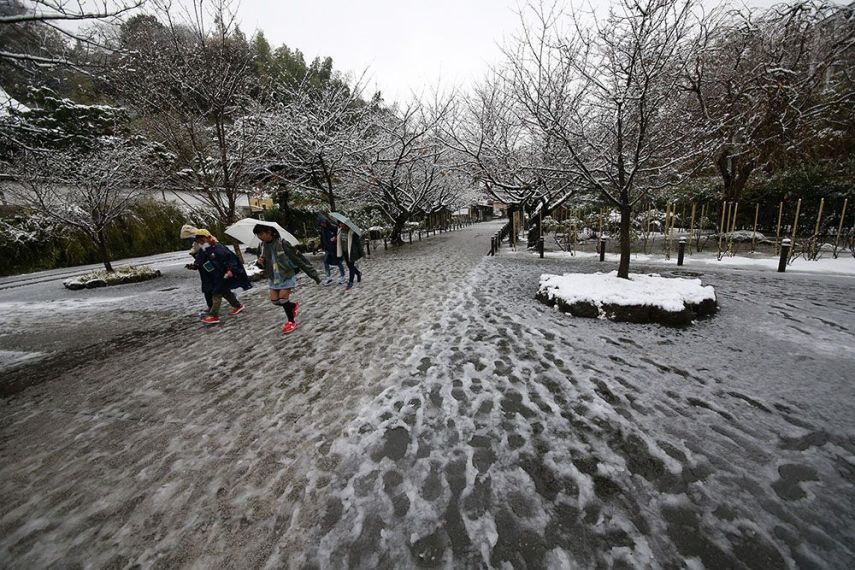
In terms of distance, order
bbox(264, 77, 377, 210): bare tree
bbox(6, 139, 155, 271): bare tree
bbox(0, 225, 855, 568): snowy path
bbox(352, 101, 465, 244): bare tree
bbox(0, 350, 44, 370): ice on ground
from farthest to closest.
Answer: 1. bbox(352, 101, 465, 244): bare tree
2. bbox(264, 77, 377, 210): bare tree
3. bbox(6, 139, 155, 271): bare tree
4. bbox(0, 350, 44, 370): ice on ground
5. bbox(0, 225, 855, 568): snowy path

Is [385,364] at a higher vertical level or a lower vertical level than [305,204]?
lower

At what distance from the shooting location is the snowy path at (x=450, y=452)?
1900mm

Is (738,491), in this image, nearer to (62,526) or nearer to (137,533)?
(137,533)

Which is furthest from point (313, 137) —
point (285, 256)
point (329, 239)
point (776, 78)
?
point (776, 78)

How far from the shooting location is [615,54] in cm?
579

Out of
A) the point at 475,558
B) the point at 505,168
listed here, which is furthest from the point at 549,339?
the point at 505,168

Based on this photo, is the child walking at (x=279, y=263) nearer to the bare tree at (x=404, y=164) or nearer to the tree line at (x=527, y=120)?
the tree line at (x=527, y=120)

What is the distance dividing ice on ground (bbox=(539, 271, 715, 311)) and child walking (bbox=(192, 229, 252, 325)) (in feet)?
19.1

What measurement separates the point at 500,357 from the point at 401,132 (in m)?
13.6

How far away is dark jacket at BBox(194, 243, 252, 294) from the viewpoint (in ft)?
19.0

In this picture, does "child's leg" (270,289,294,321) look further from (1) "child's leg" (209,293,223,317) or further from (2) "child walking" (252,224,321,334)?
(1) "child's leg" (209,293,223,317)

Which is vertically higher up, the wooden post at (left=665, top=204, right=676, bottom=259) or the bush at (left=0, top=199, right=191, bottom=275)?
the bush at (left=0, top=199, right=191, bottom=275)

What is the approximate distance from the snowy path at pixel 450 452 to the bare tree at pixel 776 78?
981 centimetres

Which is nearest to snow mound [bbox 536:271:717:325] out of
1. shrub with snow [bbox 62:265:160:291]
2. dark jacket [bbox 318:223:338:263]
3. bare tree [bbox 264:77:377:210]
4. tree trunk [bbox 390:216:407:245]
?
dark jacket [bbox 318:223:338:263]
